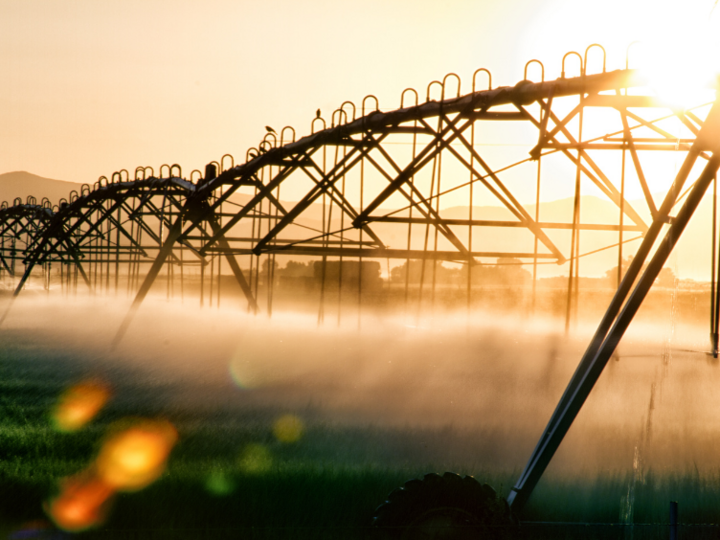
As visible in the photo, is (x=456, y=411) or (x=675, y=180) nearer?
(x=675, y=180)

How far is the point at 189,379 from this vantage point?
62.2 ft

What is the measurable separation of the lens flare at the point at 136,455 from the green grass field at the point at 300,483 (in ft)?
0.54

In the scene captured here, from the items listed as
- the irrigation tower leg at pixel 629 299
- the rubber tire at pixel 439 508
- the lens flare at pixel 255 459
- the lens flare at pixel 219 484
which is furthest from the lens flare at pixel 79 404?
the irrigation tower leg at pixel 629 299

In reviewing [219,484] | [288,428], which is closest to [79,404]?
[288,428]

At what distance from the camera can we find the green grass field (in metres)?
7.78

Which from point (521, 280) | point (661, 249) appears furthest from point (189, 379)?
point (521, 280)

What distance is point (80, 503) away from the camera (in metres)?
8.48

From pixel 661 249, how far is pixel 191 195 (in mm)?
18551

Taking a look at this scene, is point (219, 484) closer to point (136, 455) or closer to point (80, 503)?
point (80, 503)

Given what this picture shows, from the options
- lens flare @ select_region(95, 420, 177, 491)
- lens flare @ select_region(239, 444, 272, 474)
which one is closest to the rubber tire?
lens flare @ select_region(239, 444, 272, 474)

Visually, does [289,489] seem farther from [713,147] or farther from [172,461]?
[713,147]

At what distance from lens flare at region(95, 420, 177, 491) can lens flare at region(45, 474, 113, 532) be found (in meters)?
0.16

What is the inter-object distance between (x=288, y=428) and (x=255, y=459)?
8.11 ft

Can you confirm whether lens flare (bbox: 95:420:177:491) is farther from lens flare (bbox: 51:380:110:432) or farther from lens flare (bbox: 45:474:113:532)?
lens flare (bbox: 51:380:110:432)
